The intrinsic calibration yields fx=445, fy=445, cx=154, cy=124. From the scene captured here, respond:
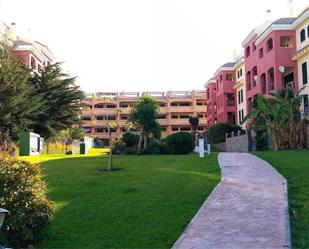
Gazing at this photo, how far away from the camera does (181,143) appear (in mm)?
30484

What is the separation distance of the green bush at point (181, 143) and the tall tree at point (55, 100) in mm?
13398

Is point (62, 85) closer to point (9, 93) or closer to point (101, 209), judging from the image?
point (9, 93)

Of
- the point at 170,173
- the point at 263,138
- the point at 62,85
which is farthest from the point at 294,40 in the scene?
the point at 170,173

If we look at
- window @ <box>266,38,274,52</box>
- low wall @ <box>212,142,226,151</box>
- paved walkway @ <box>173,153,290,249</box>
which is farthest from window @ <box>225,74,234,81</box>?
paved walkway @ <box>173,153,290,249</box>

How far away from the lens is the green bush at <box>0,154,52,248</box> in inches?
273

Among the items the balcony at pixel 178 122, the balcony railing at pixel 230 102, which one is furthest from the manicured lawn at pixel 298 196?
the balcony at pixel 178 122

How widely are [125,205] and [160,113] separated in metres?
83.5

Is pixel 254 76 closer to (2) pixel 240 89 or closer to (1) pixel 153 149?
(2) pixel 240 89

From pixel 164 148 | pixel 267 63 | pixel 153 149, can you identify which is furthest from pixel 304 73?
pixel 153 149

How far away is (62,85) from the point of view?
42.3 m

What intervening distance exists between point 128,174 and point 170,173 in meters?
1.38

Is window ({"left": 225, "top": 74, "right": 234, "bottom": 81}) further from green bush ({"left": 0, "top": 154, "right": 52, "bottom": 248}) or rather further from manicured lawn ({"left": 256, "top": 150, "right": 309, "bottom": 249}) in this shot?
green bush ({"left": 0, "top": 154, "right": 52, "bottom": 248})

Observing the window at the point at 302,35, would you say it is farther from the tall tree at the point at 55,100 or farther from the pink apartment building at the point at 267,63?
the tall tree at the point at 55,100

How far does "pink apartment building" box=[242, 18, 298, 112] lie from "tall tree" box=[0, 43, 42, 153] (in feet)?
70.0
